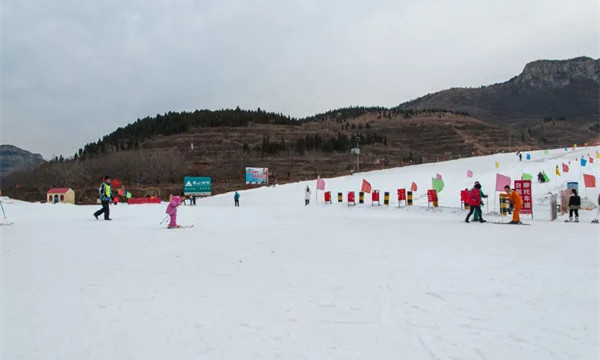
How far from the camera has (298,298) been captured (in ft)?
19.5

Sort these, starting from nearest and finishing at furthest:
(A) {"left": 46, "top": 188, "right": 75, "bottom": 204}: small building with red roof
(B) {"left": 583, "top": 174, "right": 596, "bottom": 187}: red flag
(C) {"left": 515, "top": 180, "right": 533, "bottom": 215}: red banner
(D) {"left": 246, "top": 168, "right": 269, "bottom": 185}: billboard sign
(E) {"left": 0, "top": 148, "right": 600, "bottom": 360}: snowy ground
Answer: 1. (E) {"left": 0, "top": 148, "right": 600, "bottom": 360}: snowy ground
2. (C) {"left": 515, "top": 180, "right": 533, "bottom": 215}: red banner
3. (B) {"left": 583, "top": 174, "right": 596, "bottom": 187}: red flag
4. (A) {"left": 46, "top": 188, "right": 75, "bottom": 204}: small building with red roof
5. (D) {"left": 246, "top": 168, "right": 269, "bottom": 185}: billboard sign

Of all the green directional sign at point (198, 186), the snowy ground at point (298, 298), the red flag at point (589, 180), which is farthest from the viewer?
the green directional sign at point (198, 186)

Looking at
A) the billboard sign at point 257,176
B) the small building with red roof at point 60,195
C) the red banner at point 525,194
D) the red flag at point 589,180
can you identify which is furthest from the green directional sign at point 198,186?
the red flag at point 589,180

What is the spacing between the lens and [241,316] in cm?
523

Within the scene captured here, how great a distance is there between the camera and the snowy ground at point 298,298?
4.34 meters

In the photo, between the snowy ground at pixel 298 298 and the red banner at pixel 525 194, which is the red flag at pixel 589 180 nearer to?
the red banner at pixel 525 194

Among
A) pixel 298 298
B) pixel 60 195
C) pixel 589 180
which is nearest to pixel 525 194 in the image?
pixel 589 180

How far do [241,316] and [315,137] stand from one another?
108 metres

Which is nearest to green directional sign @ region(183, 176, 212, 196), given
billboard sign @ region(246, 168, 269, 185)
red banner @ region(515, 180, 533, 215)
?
billboard sign @ region(246, 168, 269, 185)

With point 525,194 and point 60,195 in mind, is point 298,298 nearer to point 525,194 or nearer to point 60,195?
point 525,194

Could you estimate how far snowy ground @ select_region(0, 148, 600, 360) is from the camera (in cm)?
434

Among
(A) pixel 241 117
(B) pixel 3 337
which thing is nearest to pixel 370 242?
(B) pixel 3 337

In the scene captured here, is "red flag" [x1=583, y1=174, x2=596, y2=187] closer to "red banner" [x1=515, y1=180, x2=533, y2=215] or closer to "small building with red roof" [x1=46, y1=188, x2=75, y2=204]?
"red banner" [x1=515, y1=180, x2=533, y2=215]

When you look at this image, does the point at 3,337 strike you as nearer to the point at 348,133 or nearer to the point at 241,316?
the point at 241,316
